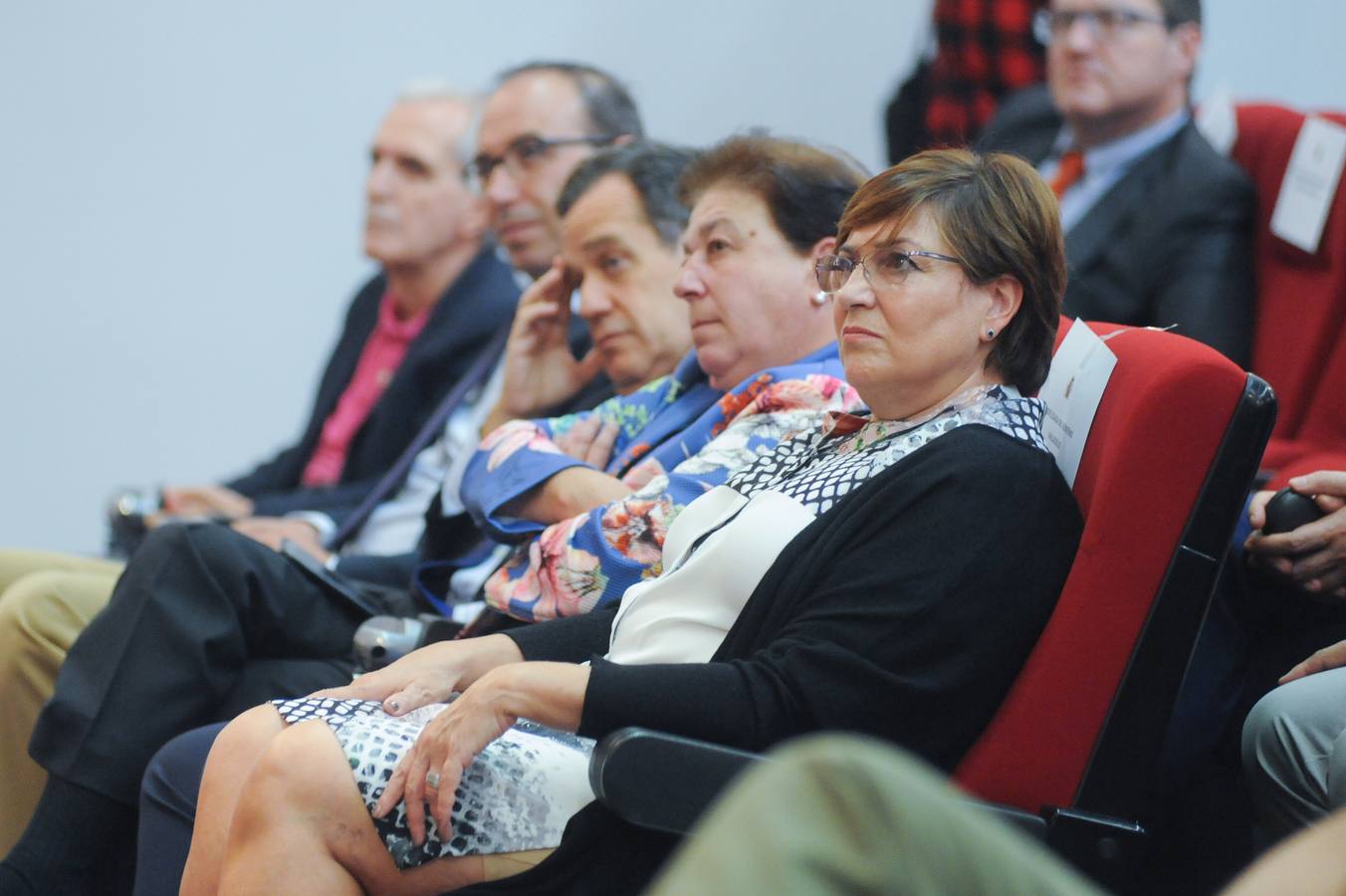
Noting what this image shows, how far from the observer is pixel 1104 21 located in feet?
9.91

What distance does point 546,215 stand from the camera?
3.15 meters

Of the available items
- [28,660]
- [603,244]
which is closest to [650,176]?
[603,244]

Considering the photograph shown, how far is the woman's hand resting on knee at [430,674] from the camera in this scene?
1.68m

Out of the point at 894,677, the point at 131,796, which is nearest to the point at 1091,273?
the point at 894,677

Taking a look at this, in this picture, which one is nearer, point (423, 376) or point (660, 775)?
point (660, 775)

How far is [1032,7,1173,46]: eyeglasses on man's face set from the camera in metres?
2.99

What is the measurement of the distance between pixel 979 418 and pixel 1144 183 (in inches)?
54.0

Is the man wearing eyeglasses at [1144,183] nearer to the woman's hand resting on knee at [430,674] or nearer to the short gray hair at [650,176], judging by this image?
the short gray hair at [650,176]

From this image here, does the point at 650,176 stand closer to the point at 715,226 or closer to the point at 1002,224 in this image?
the point at 715,226

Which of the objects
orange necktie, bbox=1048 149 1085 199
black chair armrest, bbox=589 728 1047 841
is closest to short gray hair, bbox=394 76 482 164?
orange necktie, bbox=1048 149 1085 199

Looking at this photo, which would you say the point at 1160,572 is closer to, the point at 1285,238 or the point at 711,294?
the point at 711,294

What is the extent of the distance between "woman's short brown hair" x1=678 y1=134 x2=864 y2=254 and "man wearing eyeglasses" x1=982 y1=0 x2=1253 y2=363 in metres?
0.37

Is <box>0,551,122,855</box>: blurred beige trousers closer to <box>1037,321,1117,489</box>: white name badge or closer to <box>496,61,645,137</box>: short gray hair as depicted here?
<box>496,61,645,137</box>: short gray hair

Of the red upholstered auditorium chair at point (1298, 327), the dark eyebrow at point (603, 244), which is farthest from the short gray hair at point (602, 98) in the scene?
the red upholstered auditorium chair at point (1298, 327)
